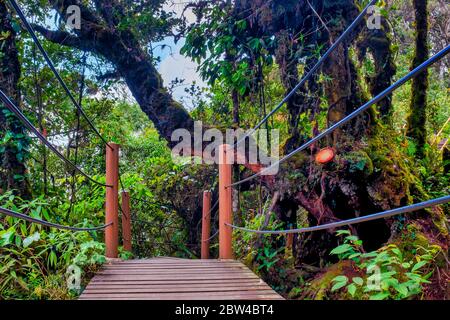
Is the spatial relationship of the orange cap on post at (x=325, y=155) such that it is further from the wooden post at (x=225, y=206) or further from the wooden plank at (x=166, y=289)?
the wooden plank at (x=166, y=289)

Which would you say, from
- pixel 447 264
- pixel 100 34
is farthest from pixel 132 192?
pixel 447 264

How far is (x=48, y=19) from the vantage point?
4.89m

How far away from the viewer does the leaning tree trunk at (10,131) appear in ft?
11.1

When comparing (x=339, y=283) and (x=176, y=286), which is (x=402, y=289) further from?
(x=176, y=286)

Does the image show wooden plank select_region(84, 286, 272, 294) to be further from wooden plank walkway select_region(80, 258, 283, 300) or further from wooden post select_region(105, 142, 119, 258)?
wooden post select_region(105, 142, 119, 258)

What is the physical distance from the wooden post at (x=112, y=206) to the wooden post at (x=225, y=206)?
2.46 ft

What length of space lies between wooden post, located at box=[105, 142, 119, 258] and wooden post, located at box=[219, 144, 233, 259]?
749 millimetres

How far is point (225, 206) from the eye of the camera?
120 inches

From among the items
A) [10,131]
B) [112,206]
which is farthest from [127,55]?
[112,206]

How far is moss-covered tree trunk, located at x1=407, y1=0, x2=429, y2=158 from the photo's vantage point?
4289 mm

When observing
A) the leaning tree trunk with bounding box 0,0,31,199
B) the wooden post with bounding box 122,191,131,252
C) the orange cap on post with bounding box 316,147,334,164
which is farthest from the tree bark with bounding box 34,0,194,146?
the orange cap on post with bounding box 316,147,334,164

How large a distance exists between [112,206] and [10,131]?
1.28m
